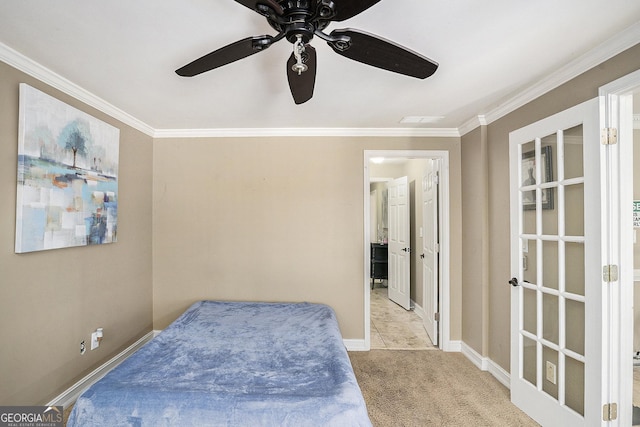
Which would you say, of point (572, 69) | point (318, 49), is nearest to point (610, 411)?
point (572, 69)

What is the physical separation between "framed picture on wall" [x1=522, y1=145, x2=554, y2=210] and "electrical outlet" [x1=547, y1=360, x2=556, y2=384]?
109 cm

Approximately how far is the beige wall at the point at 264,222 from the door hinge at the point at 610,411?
197 centimetres

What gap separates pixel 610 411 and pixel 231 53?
2763mm

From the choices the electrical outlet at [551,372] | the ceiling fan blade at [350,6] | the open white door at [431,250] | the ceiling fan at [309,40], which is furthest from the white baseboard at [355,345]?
the ceiling fan blade at [350,6]

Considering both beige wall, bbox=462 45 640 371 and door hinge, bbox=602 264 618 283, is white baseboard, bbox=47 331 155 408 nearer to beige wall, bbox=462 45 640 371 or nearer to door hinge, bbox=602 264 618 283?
beige wall, bbox=462 45 640 371

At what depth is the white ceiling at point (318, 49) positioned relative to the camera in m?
1.41

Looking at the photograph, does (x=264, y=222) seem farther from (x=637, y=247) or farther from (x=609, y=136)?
(x=637, y=247)

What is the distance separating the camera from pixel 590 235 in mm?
1752

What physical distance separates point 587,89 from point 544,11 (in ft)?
2.44

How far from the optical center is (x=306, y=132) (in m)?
3.29

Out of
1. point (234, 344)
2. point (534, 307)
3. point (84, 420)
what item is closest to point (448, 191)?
point (534, 307)

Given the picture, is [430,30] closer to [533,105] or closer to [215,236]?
[533,105]

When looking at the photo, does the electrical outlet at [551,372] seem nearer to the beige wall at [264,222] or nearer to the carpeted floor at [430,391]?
the carpeted floor at [430,391]

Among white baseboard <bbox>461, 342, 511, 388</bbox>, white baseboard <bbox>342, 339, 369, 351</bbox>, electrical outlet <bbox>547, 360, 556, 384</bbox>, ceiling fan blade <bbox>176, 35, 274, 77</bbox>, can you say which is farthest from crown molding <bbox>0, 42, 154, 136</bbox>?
white baseboard <bbox>461, 342, 511, 388</bbox>
